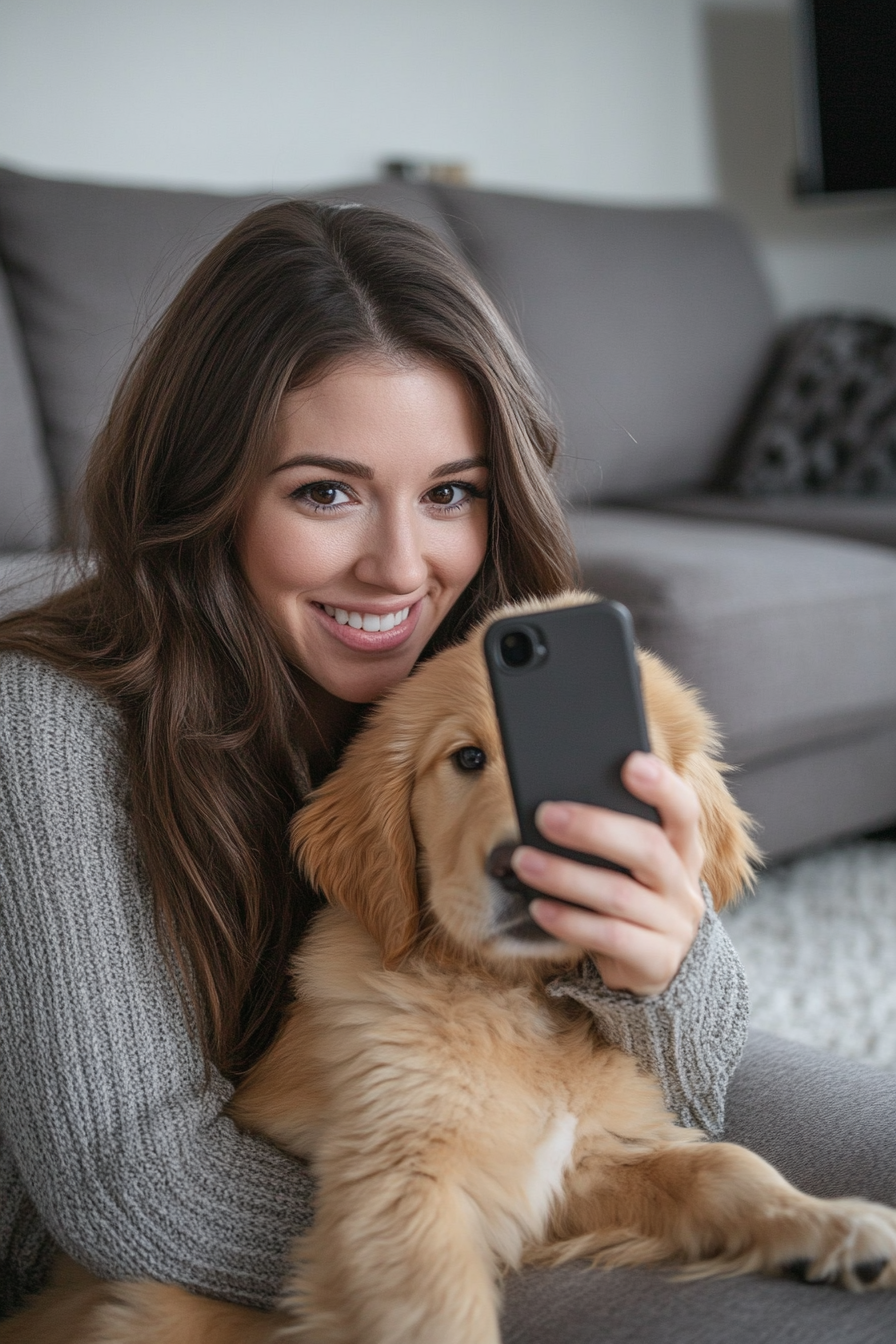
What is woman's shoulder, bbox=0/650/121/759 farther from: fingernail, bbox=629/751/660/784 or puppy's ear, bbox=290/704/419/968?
fingernail, bbox=629/751/660/784

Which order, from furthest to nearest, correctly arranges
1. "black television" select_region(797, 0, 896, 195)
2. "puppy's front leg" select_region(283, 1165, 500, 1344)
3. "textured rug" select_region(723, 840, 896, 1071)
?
"black television" select_region(797, 0, 896, 195) → "textured rug" select_region(723, 840, 896, 1071) → "puppy's front leg" select_region(283, 1165, 500, 1344)

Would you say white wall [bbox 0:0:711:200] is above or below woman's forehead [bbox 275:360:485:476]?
above

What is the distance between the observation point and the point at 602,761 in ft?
2.97

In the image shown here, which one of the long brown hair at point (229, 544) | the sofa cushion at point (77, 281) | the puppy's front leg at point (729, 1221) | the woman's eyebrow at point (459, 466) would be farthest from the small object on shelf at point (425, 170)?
the puppy's front leg at point (729, 1221)

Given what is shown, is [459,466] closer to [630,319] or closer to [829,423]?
[630,319]

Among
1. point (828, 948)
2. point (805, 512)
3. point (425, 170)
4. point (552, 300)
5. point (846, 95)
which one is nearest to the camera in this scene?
point (828, 948)

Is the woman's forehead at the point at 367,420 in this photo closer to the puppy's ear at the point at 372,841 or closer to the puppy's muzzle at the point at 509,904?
the puppy's ear at the point at 372,841

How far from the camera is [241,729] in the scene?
126 cm

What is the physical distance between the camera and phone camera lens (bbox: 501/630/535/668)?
900 mm

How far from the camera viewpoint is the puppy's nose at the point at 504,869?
3.10 feet

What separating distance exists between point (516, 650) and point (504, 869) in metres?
0.18

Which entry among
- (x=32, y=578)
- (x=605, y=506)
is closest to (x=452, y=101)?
(x=605, y=506)

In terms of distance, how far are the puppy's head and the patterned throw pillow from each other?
2497 mm

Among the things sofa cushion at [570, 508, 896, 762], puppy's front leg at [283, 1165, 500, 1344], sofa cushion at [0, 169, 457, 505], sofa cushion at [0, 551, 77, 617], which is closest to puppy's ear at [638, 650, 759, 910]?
puppy's front leg at [283, 1165, 500, 1344]
